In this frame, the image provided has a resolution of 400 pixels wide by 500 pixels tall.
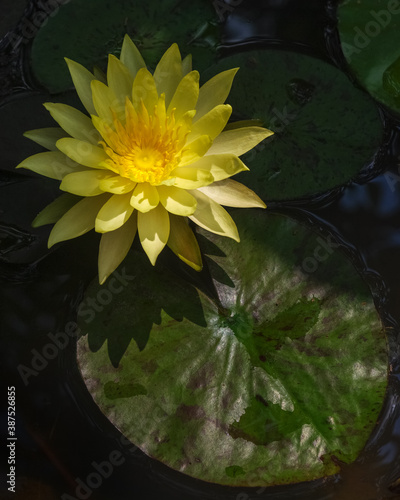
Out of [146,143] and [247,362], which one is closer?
[146,143]

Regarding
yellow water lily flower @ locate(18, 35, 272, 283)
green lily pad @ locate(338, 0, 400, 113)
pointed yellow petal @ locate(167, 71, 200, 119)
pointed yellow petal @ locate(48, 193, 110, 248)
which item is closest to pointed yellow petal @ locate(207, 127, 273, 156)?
yellow water lily flower @ locate(18, 35, 272, 283)

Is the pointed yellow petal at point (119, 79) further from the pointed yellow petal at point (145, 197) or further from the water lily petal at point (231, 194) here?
the water lily petal at point (231, 194)

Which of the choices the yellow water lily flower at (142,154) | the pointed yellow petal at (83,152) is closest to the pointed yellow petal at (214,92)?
the yellow water lily flower at (142,154)

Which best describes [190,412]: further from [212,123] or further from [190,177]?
[212,123]

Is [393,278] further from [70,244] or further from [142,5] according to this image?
[142,5]

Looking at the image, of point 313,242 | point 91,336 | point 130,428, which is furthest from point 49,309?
point 313,242

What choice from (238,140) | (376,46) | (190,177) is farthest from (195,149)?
(376,46)
